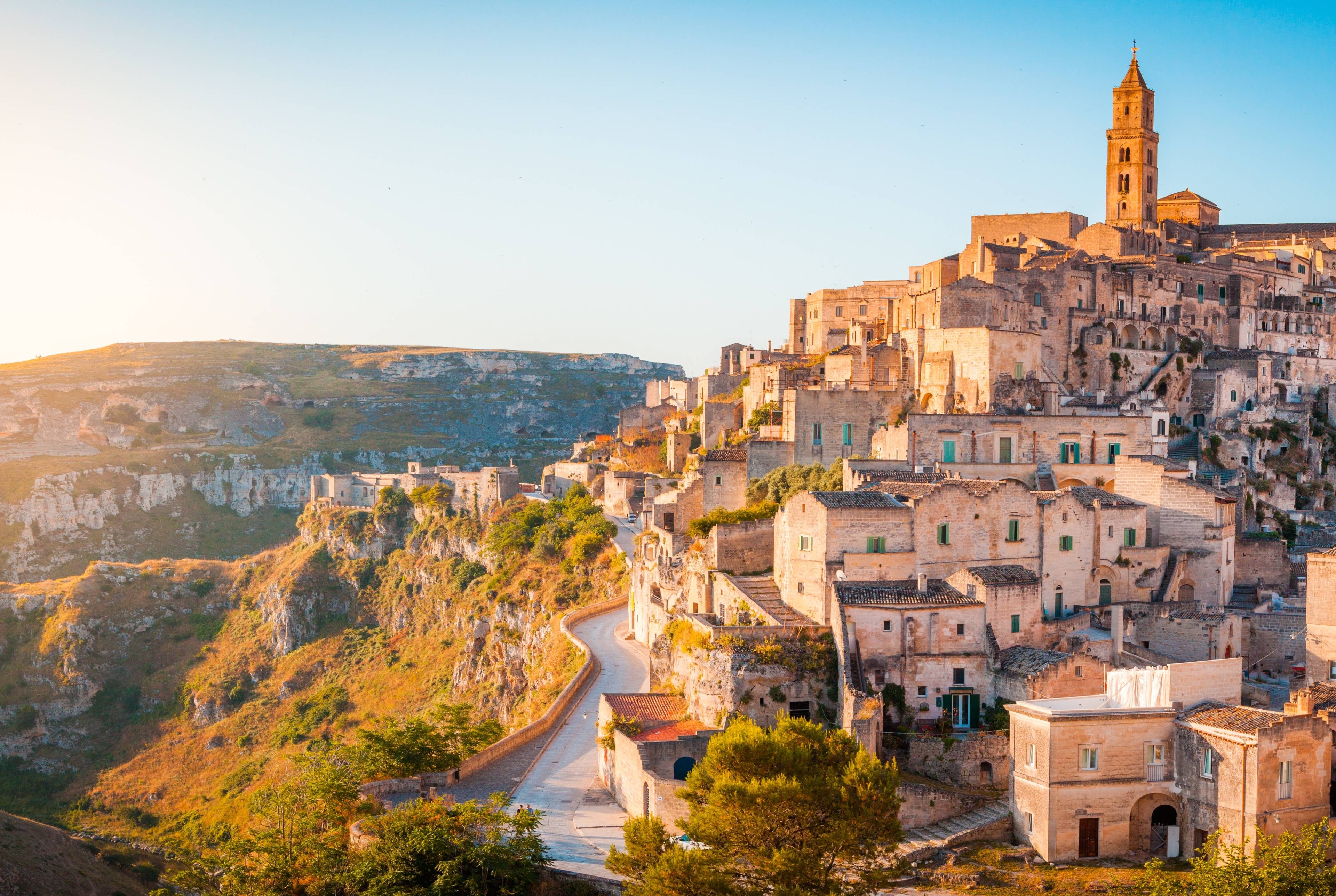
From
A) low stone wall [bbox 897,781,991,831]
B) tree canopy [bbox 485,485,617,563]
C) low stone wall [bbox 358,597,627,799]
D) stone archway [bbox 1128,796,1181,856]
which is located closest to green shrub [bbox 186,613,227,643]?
tree canopy [bbox 485,485,617,563]

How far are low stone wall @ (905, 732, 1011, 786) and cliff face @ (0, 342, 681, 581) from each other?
7328 centimetres

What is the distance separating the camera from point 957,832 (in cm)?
2828

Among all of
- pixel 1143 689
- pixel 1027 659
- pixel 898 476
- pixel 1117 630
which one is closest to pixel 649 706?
pixel 1027 659

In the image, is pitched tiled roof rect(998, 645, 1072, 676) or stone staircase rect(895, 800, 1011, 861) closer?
stone staircase rect(895, 800, 1011, 861)

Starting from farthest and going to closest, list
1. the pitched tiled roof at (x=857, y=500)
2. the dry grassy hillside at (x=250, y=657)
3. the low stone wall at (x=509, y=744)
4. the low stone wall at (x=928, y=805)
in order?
the dry grassy hillside at (x=250, y=657) < the pitched tiled roof at (x=857, y=500) < the low stone wall at (x=509, y=744) < the low stone wall at (x=928, y=805)

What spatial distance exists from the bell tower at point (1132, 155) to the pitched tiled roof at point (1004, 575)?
137ft

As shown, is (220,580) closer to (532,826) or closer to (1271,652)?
(532,826)

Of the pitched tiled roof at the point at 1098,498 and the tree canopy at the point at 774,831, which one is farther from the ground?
the pitched tiled roof at the point at 1098,498

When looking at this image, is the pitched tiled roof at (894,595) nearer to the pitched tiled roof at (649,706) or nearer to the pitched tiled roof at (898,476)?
the pitched tiled roof at (649,706)

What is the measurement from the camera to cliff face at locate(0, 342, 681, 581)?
90.0 meters

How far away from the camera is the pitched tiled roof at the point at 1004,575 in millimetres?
33188

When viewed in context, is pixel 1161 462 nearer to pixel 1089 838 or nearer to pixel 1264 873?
pixel 1089 838

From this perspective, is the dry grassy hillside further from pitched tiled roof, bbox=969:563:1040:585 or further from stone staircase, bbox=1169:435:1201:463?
stone staircase, bbox=1169:435:1201:463

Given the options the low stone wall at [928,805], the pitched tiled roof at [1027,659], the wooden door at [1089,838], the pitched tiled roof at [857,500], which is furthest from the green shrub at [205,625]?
the wooden door at [1089,838]
